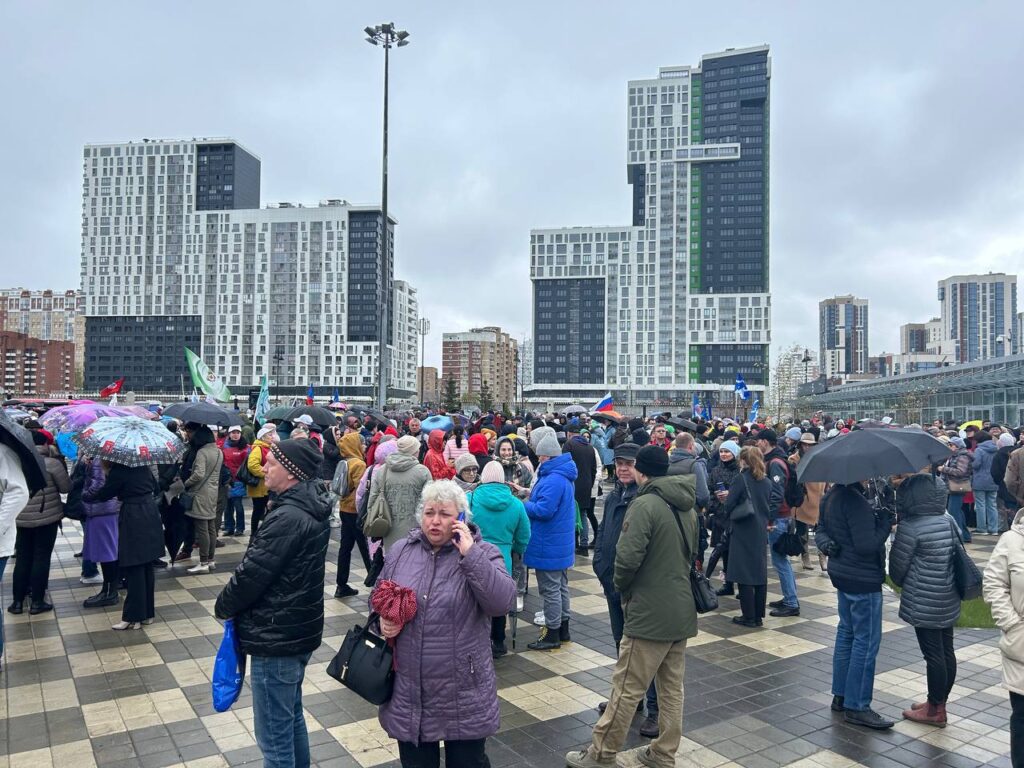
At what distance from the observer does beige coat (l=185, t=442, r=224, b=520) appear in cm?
964

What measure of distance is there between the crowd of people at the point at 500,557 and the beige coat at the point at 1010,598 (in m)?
0.01

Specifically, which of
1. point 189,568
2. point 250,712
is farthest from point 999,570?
point 189,568

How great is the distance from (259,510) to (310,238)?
460 feet

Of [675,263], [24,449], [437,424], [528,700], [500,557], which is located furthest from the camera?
[675,263]

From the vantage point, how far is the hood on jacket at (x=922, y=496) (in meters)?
5.14

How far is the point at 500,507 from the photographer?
6285 millimetres

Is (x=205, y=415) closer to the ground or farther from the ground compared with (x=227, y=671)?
farther from the ground

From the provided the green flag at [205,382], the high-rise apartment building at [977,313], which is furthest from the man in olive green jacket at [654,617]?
the high-rise apartment building at [977,313]

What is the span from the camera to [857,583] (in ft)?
17.4

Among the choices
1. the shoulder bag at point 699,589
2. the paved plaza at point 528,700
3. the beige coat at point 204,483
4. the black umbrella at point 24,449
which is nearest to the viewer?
the shoulder bag at point 699,589

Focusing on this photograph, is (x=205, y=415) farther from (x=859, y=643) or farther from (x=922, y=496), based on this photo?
(x=922, y=496)

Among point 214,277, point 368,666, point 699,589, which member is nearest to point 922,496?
point 699,589

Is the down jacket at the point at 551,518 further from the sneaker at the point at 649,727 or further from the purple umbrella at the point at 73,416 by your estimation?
the purple umbrella at the point at 73,416

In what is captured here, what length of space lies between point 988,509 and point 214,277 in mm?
149810
